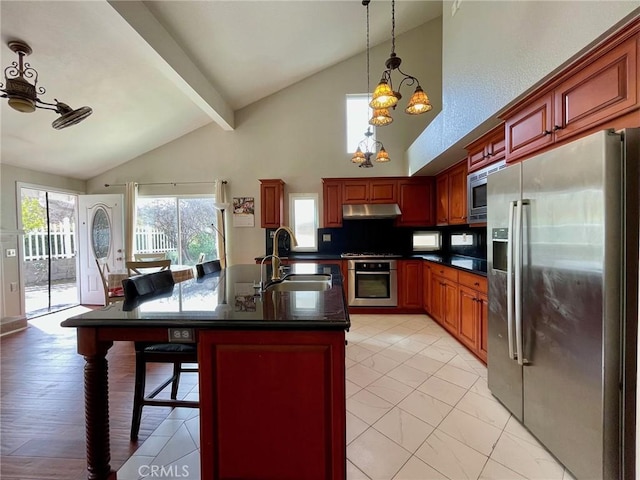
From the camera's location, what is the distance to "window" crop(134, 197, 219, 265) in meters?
4.90

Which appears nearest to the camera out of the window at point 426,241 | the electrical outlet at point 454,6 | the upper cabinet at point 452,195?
the electrical outlet at point 454,6

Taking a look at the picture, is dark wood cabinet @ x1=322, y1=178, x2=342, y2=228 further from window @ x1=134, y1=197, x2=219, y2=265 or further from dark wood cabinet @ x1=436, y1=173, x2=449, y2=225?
window @ x1=134, y1=197, x2=219, y2=265

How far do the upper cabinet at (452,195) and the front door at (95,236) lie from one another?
5.50 meters

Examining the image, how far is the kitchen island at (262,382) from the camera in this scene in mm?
→ 1108

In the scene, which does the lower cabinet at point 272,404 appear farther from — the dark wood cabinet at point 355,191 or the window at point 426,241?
the window at point 426,241

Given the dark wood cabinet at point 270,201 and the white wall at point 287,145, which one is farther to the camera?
the white wall at point 287,145

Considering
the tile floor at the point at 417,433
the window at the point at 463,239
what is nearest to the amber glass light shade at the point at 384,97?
the tile floor at the point at 417,433

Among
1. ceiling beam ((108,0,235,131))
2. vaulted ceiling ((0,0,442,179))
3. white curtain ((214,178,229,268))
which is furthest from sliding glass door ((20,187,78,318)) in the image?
ceiling beam ((108,0,235,131))

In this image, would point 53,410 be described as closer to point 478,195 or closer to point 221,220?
point 221,220

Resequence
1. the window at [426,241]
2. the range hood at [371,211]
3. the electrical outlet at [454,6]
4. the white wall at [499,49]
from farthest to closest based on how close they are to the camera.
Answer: the window at [426,241], the range hood at [371,211], the electrical outlet at [454,6], the white wall at [499,49]

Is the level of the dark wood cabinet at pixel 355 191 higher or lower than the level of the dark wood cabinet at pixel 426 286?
higher

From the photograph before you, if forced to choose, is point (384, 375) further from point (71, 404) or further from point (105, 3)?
point (105, 3)

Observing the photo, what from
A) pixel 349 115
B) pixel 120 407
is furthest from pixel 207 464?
pixel 349 115

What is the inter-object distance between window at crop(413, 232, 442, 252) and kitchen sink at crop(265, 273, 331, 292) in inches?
115
